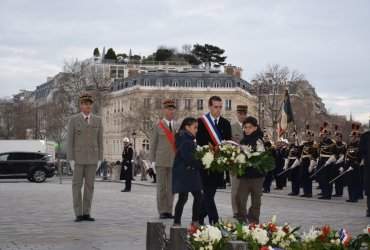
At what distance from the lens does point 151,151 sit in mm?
15180

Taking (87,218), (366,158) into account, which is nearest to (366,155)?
(366,158)

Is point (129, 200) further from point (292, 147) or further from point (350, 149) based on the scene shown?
point (292, 147)

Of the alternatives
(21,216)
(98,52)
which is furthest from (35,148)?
(98,52)

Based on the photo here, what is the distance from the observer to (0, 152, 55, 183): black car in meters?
40.2

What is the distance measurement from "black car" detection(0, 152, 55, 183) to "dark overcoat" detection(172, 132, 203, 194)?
97.0ft

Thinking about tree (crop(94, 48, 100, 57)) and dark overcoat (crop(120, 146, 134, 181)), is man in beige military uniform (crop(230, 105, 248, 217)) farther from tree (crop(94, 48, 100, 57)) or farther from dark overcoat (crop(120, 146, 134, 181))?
tree (crop(94, 48, 100, 57))

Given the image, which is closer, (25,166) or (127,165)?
(127,165)

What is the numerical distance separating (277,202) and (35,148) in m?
35.6

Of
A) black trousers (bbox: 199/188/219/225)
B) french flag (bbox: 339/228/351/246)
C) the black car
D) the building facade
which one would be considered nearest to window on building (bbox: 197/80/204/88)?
the building facade

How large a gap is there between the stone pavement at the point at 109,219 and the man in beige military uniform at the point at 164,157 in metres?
0.37

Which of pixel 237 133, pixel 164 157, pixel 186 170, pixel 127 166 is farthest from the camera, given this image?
pixel 127 166

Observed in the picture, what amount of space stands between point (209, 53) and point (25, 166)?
11287 centimetres

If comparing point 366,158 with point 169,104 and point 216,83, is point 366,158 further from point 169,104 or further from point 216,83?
point 216,83

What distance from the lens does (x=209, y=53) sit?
496 feet
